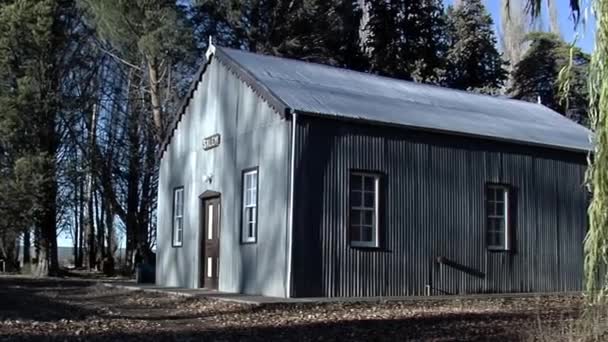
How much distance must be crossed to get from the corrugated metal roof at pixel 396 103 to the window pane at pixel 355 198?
62.1 inches

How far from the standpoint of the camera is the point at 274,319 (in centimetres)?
1369

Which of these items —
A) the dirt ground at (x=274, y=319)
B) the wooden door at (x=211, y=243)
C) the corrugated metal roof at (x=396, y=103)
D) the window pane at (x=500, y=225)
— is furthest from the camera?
the wooden door at (x=211, y=243)

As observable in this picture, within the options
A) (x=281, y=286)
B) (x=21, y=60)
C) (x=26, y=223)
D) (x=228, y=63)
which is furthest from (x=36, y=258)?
(x=281, y=286)

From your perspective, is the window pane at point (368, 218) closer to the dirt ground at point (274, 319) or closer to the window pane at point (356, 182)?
the window pane at point (356, 182)

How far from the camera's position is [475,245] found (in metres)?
18.8

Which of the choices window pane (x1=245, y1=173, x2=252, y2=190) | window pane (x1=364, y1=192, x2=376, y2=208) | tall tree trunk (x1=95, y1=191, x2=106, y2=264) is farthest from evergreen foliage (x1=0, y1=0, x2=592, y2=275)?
window pane (x1=245, y1=173, x2=252, y2=190)

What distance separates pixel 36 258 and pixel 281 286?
2003 cm

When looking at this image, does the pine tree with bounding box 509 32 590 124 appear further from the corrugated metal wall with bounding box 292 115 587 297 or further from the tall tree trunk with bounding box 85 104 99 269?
the tall tree trunk with bounding box 85 104 99 269

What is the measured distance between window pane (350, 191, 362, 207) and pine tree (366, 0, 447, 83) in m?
18.0

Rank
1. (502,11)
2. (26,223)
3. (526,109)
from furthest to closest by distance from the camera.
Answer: (26,223) < (526,109) < (502,11)

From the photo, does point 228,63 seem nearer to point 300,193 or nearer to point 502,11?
point 300,193

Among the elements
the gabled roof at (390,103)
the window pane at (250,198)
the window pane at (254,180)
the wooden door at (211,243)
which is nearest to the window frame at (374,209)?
the gabled roof at (390,103)

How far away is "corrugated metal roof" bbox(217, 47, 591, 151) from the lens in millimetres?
17672

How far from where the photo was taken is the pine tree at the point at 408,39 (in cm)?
3506
